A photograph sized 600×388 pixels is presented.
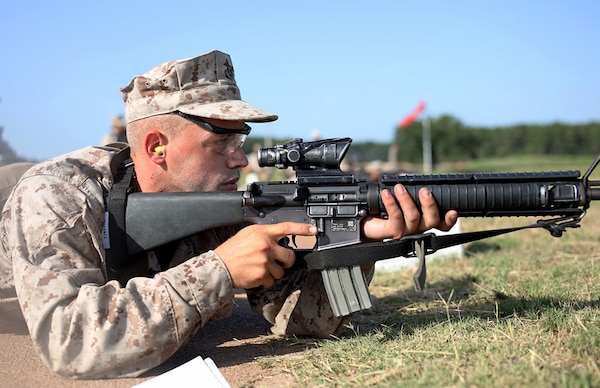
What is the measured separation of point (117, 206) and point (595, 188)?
2.68 metres

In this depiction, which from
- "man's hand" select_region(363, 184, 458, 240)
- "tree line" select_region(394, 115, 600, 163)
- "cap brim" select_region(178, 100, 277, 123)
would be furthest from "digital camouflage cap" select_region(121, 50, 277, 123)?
"tree line" select_region(394, 115, 600, 163)

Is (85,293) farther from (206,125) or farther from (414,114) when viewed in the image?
(414,114)

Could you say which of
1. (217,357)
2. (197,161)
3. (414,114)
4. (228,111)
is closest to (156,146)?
(197,161)

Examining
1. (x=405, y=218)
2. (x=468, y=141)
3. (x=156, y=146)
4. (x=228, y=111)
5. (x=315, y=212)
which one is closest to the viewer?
(x=405, y=218)

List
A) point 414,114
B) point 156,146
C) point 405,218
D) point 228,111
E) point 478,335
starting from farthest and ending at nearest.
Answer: point 414,114, point 156,146, point 228,111, point 405,218, point 478,335

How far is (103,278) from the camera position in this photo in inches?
116

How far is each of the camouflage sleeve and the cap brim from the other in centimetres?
89

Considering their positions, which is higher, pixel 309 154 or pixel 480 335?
pixel 309 154

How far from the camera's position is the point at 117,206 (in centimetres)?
321

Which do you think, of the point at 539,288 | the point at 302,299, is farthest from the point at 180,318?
the point at 539,288

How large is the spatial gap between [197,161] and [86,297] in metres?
1.13

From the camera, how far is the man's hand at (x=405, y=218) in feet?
10.00

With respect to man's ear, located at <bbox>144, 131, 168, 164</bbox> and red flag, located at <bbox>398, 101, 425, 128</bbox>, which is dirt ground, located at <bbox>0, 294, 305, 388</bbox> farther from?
red flag, located at <bbox>398, 101, 425, 128</bbox>

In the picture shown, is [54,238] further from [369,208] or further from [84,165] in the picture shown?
[369,208]
